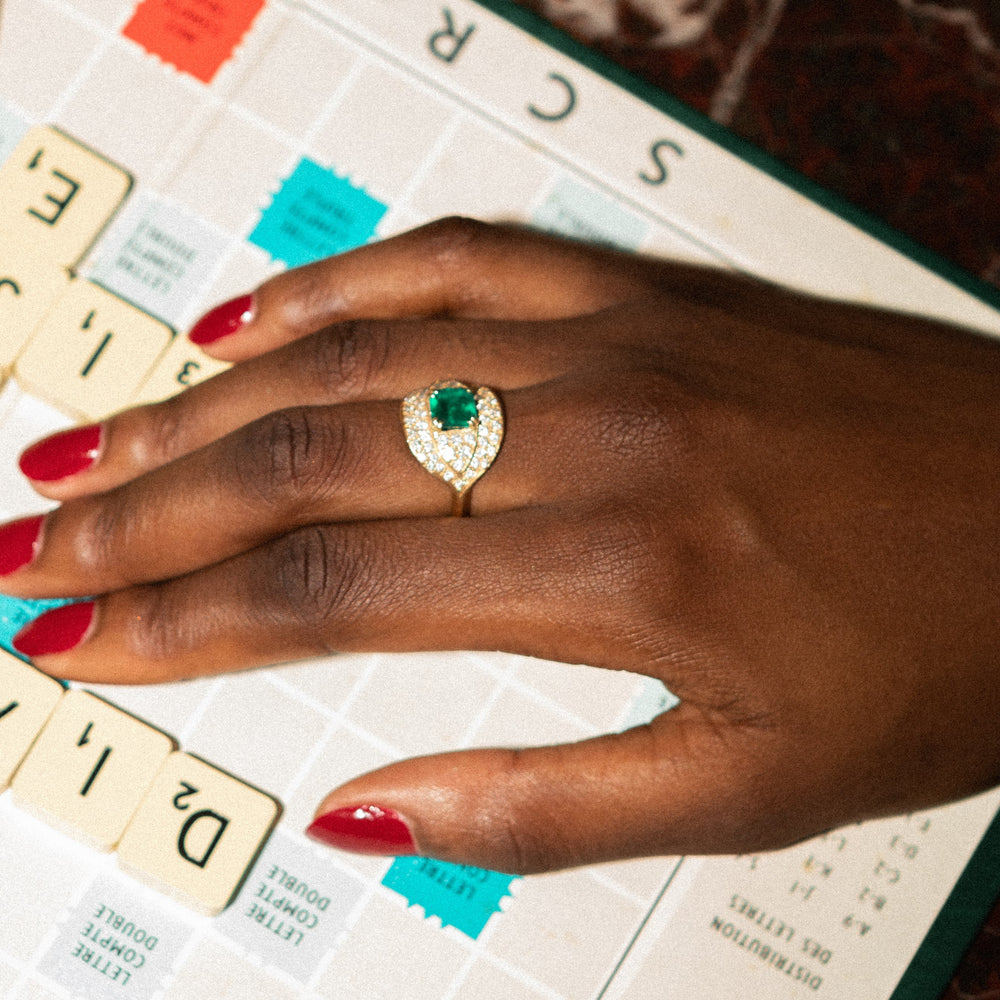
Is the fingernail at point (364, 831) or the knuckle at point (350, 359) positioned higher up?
the knuckle at point (350, 359)

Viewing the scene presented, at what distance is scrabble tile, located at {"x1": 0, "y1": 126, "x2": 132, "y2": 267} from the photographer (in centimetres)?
78

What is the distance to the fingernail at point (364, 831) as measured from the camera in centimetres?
65

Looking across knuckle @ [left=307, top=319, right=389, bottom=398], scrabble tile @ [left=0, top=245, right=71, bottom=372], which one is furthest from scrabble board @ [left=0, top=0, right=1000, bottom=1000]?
knuckle @ [left=307, top=319, right=389, bottom=398]

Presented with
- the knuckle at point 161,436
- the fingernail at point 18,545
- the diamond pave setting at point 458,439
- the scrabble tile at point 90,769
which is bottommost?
the scrabble tile at point 90,769

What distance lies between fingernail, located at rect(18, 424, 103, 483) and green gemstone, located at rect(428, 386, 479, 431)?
0.88 feet

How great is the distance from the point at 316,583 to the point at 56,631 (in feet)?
0.68

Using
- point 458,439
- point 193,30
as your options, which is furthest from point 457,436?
point 193,30

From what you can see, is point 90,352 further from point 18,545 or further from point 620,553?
point 620,553

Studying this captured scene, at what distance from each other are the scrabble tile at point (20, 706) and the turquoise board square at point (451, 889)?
0.27 m

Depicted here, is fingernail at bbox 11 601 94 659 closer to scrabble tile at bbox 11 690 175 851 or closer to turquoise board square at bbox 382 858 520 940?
scrabble tile at bbox 11 690 175 851

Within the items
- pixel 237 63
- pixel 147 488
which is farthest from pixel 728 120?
pixel 147 488

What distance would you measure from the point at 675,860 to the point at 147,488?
46 centimetres

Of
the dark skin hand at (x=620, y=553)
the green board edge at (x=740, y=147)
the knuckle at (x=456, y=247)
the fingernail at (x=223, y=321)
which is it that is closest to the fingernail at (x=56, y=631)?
the dark skin hand at (x=620, y=553)

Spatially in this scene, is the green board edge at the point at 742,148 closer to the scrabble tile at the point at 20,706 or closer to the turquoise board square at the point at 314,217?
the turquoise board square at the point at 314,217
